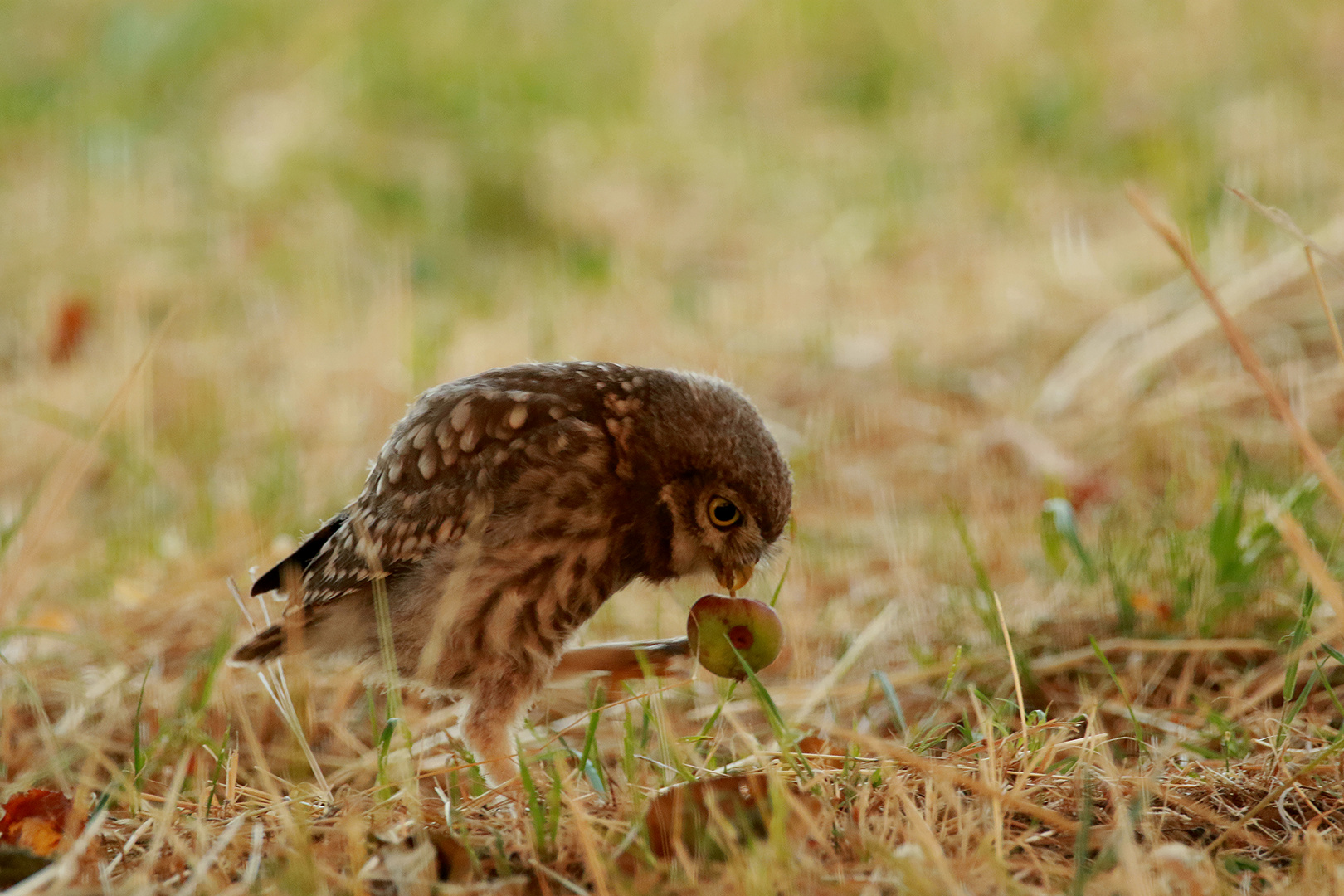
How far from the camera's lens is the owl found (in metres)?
2.47

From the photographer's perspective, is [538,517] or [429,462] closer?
[538,517]

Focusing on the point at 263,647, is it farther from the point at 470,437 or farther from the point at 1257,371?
the point at 1257,371

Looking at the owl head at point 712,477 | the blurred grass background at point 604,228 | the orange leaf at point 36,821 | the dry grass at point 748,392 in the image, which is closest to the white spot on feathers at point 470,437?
the owl head at point 712,477

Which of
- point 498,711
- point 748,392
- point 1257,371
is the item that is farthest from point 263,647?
point 748,392

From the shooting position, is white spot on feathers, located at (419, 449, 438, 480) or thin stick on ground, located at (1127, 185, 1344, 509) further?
white spot on feathers, located at (419, 449, 438, 480)

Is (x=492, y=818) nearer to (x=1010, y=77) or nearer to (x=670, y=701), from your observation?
(x=670, y=701)

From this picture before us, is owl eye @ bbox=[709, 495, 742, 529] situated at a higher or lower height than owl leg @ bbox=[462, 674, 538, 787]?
higher

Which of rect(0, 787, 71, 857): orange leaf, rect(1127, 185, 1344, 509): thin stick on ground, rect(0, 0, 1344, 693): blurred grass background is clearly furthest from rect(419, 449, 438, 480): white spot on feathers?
rect(1127, 185, 1344, 509): thin stick on ground

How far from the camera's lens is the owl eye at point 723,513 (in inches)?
98.0

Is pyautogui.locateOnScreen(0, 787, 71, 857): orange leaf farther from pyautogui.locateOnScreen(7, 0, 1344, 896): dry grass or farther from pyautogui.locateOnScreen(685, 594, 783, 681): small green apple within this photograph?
pyautogui.locateOnScreen(685, 594, 783, 681): small green apple

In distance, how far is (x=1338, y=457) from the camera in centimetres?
321

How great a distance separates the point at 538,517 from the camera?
246cm

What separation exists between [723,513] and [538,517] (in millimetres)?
342

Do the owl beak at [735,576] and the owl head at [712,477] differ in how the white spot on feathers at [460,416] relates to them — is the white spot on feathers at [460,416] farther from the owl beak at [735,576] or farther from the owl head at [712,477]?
the owl beak at [735,576]
